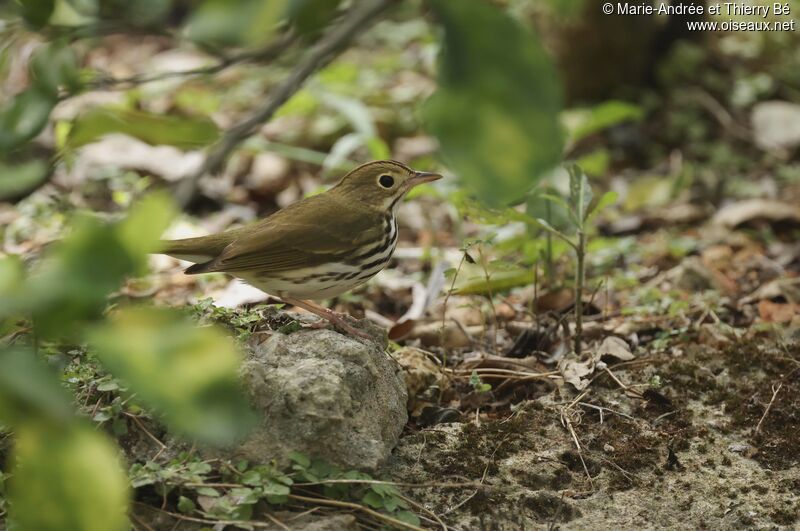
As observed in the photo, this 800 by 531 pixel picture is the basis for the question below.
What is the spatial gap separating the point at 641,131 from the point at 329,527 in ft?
16.0

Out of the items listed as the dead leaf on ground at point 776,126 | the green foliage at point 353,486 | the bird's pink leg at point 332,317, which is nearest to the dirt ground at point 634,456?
the green foliage at point 353,486

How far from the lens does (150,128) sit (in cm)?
87

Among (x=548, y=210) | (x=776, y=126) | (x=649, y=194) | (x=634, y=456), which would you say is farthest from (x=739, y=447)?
(x=776, y=126)

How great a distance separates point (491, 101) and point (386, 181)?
2615 mm

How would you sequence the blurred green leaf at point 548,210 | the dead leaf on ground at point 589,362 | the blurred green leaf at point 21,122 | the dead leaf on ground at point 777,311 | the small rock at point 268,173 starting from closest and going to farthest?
the blurred green leaf at point 21,122
the dead leaf on ground at point 589,362
the blurred green leaf at point 548,210
the dead leaf on ground at point 777,311
the small rock at point 268,173

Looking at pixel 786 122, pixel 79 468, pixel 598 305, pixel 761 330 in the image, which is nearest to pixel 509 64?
pixel 79 468

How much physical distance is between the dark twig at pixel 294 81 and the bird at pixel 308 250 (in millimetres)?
2002

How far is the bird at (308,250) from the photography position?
2838 millimetres

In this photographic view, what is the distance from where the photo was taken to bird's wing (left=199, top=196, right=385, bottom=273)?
2830 mm

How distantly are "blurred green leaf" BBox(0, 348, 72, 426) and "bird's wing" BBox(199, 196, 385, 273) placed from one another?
2.12 metres

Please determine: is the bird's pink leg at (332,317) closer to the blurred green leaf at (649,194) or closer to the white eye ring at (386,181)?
the white eye ring at (386,181)

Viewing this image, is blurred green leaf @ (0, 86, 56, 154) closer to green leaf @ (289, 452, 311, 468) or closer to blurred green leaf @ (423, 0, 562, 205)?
blurred green leaf @ (423, 0, 562, 205)

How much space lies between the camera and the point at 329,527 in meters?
2.17

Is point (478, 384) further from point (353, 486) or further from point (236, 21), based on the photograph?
point (236, 21)
